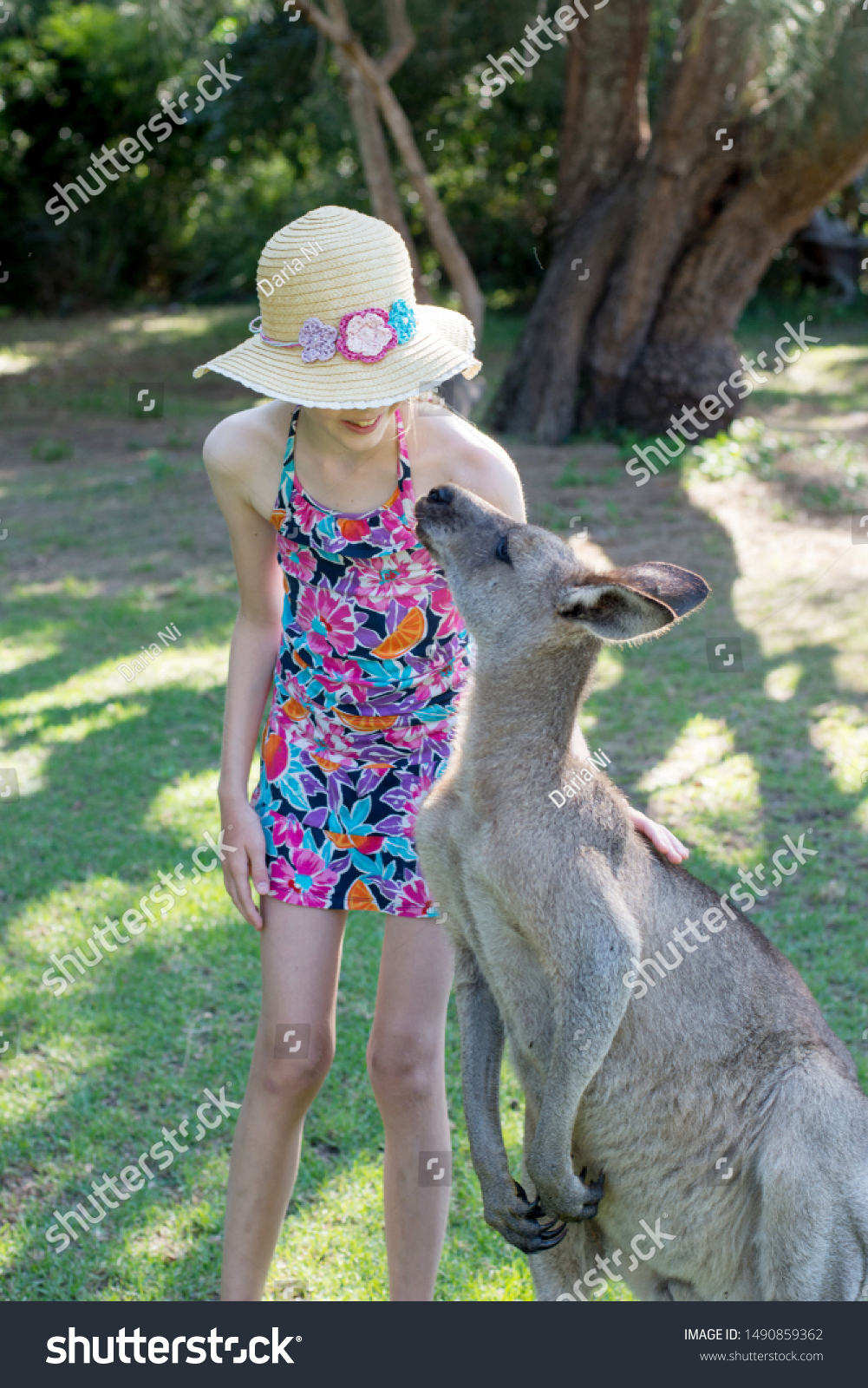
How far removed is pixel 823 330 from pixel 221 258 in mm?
10462

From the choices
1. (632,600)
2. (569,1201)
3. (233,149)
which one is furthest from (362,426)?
(233,149)

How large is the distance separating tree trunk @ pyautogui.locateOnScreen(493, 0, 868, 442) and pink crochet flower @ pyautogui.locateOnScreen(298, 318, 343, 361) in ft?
24.5

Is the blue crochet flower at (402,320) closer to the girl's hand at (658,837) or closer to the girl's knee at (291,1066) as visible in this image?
the girl's hand at (658,837)

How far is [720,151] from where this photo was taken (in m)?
9.75

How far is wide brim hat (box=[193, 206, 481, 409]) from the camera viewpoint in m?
2.42

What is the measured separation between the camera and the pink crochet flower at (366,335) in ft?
8.05

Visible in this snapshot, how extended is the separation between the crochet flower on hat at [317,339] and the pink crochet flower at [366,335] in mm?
18

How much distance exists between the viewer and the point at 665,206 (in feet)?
32.6

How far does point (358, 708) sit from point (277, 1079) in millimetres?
775

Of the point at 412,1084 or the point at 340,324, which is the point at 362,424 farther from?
the point at 412,1084

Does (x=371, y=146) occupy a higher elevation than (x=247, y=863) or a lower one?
lower

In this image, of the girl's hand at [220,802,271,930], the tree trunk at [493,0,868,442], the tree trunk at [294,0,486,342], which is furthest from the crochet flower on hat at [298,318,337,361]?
the tree trunk at [493,0,868,442]

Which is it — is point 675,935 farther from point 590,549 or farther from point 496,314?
point 496,314
